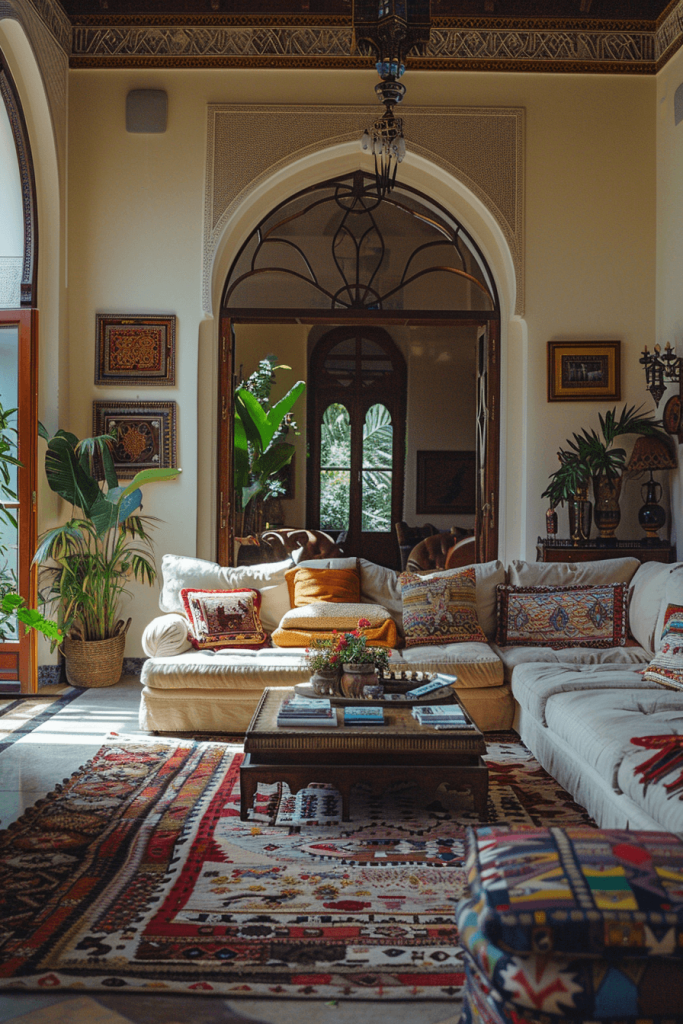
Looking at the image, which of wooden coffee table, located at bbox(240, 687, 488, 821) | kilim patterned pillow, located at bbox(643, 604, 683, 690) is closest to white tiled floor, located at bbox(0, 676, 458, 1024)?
wooden coffee table, located at bbox(240, 687, 488, 821)

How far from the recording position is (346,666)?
3689mm

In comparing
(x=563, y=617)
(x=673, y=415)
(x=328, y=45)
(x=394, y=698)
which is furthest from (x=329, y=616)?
(x=328, y=45)

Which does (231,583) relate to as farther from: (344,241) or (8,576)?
(344,241)

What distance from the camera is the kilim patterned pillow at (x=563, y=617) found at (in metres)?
4.67

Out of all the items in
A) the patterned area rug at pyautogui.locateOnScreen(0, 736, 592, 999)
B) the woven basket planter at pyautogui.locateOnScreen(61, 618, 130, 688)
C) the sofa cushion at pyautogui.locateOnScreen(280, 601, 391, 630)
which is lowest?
the patterned area rug at pyautogui.locateOnScreen(0, 736, 592, 999)

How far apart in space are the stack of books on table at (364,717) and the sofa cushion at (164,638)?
1.50m

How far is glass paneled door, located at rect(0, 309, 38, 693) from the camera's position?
17.9 ft

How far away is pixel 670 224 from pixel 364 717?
165 inches

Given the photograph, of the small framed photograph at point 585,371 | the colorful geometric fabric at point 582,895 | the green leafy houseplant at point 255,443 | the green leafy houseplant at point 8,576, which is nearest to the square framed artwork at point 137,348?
the green leafy houseplant at point 8,576

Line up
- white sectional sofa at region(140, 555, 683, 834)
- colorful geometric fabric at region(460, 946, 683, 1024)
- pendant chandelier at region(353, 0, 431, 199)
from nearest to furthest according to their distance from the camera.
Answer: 1. colorful geometric fabric at region(460, 946, 683, 1024)
2. white sectional sofa at region(140, 555, 683, 834)
3. pendant chandelier at region(353, 0, 431, 199)

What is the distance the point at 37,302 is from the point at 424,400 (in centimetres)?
600

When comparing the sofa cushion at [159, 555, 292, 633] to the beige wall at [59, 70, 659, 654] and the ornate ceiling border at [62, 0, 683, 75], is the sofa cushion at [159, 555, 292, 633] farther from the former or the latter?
the ornate ceiling border at [62, 0, 683, 75]

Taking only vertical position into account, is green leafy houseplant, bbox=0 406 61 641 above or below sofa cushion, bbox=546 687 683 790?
above

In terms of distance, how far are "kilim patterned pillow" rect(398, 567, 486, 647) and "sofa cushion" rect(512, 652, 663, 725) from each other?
55 centimetres
